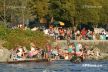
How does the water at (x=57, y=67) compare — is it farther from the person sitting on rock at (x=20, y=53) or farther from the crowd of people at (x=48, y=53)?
the person sitting on rock at (x=20, y=53)

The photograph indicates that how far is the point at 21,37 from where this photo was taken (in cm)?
4931

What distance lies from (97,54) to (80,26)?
36.5 m

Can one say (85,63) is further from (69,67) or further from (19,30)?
(19,30)

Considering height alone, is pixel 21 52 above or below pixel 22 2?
below

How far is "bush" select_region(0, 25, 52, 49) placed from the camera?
157 feet

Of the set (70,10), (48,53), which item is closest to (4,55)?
(48,53)

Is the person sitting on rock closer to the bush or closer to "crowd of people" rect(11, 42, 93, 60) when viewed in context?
"crowd of people" rect(11, 42, 93, 60)

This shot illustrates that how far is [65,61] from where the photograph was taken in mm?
44781

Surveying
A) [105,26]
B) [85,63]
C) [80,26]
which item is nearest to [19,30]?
[85,63]

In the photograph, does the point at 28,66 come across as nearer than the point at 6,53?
Yes

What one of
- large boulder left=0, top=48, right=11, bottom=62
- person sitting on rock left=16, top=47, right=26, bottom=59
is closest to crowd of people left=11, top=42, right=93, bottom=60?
person sitting on rock left=16, top=47, right=26, bottom=59

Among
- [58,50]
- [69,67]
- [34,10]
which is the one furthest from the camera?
[34,10]

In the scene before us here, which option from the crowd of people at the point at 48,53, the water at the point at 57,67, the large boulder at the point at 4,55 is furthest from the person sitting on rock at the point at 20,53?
the water at the point at 57,67

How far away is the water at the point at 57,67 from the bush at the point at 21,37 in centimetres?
→ 514
